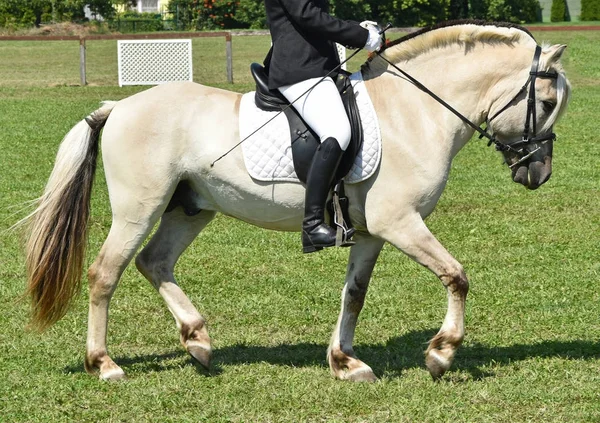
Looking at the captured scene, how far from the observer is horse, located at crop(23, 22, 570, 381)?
5812 mm

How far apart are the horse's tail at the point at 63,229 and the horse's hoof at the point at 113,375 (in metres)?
0.52

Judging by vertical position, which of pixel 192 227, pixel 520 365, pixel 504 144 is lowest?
pixel 520 365

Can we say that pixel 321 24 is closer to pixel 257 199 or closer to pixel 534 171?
pixel 257 199

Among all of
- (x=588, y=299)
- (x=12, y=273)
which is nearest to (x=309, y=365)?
(x=588, y=299)

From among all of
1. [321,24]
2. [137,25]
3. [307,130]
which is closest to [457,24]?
[321,24]

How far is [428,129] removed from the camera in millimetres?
5875

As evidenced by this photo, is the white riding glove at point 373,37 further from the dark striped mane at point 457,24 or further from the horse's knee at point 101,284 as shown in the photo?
the horse's knee at point 101,284

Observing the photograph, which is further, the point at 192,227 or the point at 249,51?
the point at 249,51

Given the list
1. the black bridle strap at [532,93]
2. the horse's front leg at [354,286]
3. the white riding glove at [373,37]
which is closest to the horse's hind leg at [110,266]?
the horse's front leg at [354,286]

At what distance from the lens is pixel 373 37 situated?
19.1 ft

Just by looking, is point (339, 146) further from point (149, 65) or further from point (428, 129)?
point (149, 65)

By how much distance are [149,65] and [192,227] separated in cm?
2101

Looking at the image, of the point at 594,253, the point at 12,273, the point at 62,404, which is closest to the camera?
the point at 62,404

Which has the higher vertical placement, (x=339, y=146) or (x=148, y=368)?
(x=339, y=146)
